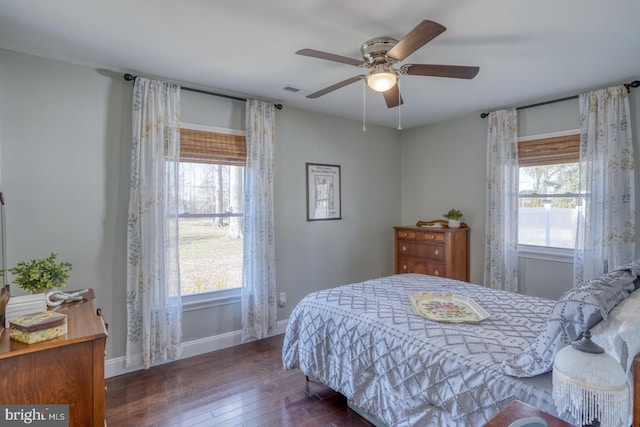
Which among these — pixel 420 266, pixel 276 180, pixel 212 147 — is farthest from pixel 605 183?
pixel 212 147

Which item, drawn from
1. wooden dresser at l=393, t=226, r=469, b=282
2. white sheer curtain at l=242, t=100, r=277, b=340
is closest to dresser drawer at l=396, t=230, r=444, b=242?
wooden dresser at l=393, t=226, r=469, b=282

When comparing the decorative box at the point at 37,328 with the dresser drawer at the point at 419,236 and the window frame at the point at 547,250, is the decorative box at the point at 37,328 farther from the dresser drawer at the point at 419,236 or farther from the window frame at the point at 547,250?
the window frame at the point at 547,250

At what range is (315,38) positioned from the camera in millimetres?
2248

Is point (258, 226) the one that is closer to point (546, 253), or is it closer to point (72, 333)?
point (72, 333)

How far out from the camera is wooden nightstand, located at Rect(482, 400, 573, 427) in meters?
0.99

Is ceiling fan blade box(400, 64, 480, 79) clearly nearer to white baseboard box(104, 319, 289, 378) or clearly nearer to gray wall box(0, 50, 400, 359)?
gray wall box(0, 50, 400, 359)

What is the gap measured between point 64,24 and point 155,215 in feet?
4.75

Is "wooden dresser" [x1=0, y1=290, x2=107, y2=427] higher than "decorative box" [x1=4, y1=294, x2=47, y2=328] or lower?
lower

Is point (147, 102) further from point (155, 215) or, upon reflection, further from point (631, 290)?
point (631, 290)

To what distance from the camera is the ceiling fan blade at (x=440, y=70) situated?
210 centimetres

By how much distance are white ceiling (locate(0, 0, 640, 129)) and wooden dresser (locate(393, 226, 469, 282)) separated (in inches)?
65.7

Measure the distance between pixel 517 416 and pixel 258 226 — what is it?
2.78m

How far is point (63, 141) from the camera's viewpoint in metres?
2.61

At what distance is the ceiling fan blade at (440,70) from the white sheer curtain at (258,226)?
1748mm
